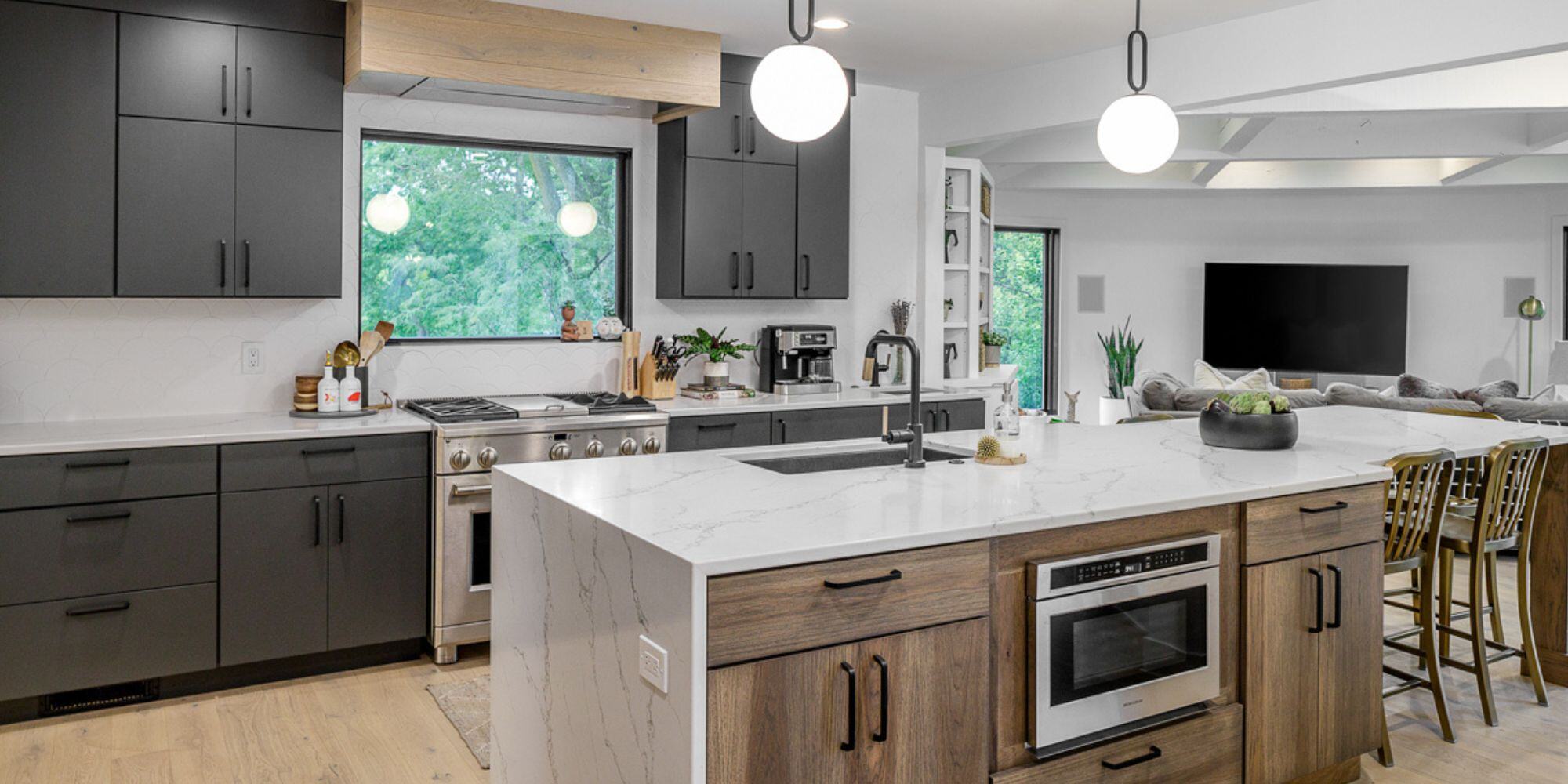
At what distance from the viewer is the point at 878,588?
6.86 ft

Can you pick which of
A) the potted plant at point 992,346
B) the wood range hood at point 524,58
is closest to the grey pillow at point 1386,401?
the potted plant at point 992,346

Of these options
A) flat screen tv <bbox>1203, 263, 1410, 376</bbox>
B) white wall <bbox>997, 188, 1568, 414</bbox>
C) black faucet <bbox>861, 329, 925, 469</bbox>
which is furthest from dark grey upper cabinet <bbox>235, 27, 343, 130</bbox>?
flat screen tv <bbox>1203, 263, 1410, 376</bbox>

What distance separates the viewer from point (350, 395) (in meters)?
4.26

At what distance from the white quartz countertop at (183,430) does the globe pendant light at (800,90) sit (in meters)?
2.06

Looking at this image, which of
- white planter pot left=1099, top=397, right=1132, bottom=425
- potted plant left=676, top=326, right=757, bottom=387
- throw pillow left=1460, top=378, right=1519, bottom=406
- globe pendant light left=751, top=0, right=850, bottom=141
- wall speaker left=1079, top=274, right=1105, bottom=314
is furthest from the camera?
wall speaker left=1079, top=274, right=1105, bottom=314

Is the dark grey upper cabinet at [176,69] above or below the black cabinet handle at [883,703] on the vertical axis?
above

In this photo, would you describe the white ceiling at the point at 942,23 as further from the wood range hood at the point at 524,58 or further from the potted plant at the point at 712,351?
the potted plant at the point at 712,351

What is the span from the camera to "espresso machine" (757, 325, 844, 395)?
17.7 feet

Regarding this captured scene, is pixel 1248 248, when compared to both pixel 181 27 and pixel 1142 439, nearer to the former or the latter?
pixel 1142 439

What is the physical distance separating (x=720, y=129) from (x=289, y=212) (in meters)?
1.89

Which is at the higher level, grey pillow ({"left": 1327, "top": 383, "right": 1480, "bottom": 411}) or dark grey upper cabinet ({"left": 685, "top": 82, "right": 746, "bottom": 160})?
dark grey upper cabinet ({"left": 685, "top": 82, "right": 746, "bottom": 160})

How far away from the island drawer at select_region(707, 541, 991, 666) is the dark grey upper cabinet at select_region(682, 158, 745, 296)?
9.92 feet

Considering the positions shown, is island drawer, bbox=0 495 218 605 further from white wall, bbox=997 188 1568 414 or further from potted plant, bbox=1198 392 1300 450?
white wall, bbox=997 188 1568 414

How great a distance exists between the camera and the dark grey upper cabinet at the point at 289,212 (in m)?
4.01
